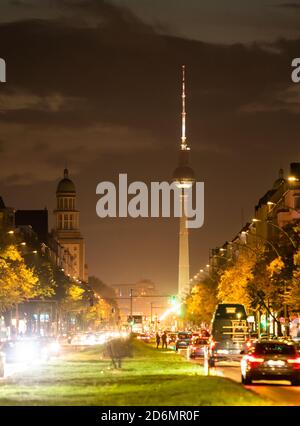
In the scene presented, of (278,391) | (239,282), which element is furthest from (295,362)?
(239,282)

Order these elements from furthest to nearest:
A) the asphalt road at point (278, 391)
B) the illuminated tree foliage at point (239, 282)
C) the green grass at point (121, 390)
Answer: the illuminated tree foliage at point (239, 282)
the asphalt road at point (278, 391)
the green grass at point (121, 390)

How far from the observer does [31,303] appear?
177250mm

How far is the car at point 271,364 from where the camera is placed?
48.9 m

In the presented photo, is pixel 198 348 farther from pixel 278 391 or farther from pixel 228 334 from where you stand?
pixel 278 391

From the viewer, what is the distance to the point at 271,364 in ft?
161

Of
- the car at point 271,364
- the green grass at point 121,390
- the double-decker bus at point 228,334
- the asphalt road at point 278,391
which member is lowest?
the asphalt road at point 278,391

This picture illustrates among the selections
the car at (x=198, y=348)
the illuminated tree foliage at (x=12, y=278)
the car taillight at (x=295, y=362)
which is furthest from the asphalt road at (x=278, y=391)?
the illuminated tree foliage at (x=12, y=278)

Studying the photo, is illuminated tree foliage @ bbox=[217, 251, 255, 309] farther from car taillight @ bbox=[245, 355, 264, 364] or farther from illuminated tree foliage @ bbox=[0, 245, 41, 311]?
car taillight @ bbox=[245, 355, 264, 364]

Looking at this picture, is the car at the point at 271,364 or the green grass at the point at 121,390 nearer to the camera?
the green grass at the point at 121,390

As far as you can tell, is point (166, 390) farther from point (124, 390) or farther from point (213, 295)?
point (213, 295)

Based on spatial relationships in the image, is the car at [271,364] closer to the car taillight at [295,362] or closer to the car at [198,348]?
the car taillight at [295,362]

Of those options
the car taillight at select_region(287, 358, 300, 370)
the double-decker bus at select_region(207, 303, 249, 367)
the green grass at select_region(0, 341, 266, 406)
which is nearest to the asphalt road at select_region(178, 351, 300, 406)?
the car taillight at select_region(287, 358, 300, 370)

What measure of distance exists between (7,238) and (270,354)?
74.9 m

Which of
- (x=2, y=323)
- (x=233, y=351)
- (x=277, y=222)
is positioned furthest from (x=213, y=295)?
(x=233, y=351)
